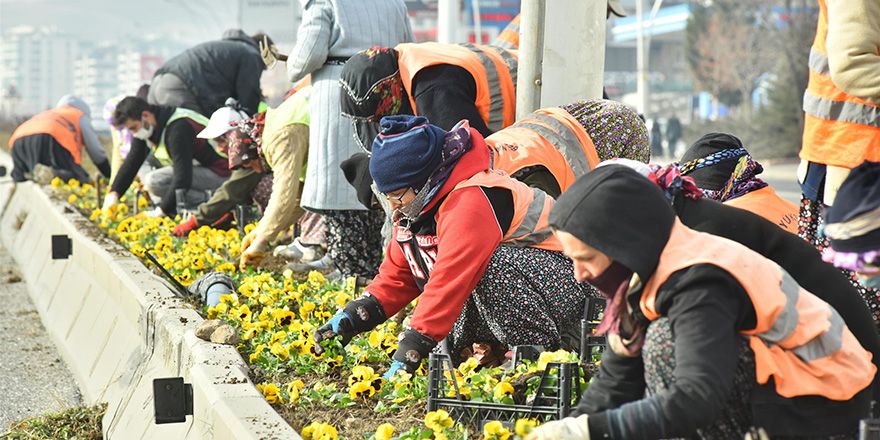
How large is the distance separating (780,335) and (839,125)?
1.26 meters

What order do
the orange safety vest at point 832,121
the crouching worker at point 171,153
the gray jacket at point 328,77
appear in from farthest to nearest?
the crouching worker at point 171,153
the gray jacket at point 328,77
the orange safety vest at point 832,121

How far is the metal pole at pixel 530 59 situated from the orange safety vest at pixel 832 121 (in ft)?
6.43

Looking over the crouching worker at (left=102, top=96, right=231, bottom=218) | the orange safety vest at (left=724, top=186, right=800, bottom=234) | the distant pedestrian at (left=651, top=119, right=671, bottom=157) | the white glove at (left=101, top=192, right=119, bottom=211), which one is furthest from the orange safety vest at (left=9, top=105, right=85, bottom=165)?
the distant pedestrian at (left=651, top=119, right=671, bottom=157)

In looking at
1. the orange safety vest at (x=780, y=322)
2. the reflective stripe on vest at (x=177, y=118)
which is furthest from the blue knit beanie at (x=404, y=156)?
the reflective stripe on vest at (x=177, y=118)

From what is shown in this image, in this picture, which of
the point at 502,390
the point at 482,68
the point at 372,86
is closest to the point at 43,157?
the point at 372,86

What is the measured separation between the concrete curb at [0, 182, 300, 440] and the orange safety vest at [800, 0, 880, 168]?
6.31 ft

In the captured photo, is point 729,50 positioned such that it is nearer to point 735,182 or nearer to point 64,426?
point 735,182

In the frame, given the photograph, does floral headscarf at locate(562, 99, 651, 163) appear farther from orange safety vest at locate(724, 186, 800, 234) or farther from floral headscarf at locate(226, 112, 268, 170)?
floral headscarf at locate(226, 112, 268, 170)

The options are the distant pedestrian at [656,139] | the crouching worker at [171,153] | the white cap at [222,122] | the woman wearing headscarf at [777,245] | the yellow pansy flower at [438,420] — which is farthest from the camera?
the distant pedestrian at [656,139]

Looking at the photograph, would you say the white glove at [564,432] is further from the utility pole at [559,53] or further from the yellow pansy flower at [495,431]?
the utility pole at [559,53]

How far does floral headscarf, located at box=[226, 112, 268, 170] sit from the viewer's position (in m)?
6.72

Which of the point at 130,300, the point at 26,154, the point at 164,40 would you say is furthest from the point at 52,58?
the point at 130,300

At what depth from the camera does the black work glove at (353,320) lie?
12.6 feet

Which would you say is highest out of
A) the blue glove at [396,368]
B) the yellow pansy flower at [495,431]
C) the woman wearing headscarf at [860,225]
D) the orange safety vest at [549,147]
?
the woman wearing headscarf at [860,225]
